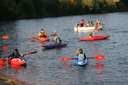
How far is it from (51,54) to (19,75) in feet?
42.3

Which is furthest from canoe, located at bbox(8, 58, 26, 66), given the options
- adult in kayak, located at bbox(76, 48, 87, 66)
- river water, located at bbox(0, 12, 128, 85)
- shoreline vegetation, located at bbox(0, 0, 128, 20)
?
shoreline vegetation, located at bbox(0, 0, 128, 20)

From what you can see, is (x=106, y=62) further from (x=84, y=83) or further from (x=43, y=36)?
(x=43, y=36)

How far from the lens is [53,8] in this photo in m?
142

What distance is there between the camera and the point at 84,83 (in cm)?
3303

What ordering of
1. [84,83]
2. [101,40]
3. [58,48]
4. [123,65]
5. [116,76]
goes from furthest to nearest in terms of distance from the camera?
[101,40]
[58,48]
[123,65]
[116,76]
[84,83]

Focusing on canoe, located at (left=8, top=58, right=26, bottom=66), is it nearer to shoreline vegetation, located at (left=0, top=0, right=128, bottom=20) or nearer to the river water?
the river water

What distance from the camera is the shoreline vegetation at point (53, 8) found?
404 ft

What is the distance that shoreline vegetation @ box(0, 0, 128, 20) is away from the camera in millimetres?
123000

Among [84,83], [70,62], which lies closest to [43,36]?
[70,62]

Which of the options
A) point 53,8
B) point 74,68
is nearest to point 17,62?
point 74,68

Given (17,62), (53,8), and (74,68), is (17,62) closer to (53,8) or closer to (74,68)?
(74,68)

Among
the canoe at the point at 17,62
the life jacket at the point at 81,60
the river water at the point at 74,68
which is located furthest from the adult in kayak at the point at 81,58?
the canoe at the point at 17,62

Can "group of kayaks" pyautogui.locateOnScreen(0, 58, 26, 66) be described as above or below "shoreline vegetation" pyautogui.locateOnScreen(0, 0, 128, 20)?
below

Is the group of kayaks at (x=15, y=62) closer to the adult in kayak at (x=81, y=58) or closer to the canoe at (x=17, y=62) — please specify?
the canoe at (x=17, y=62)
